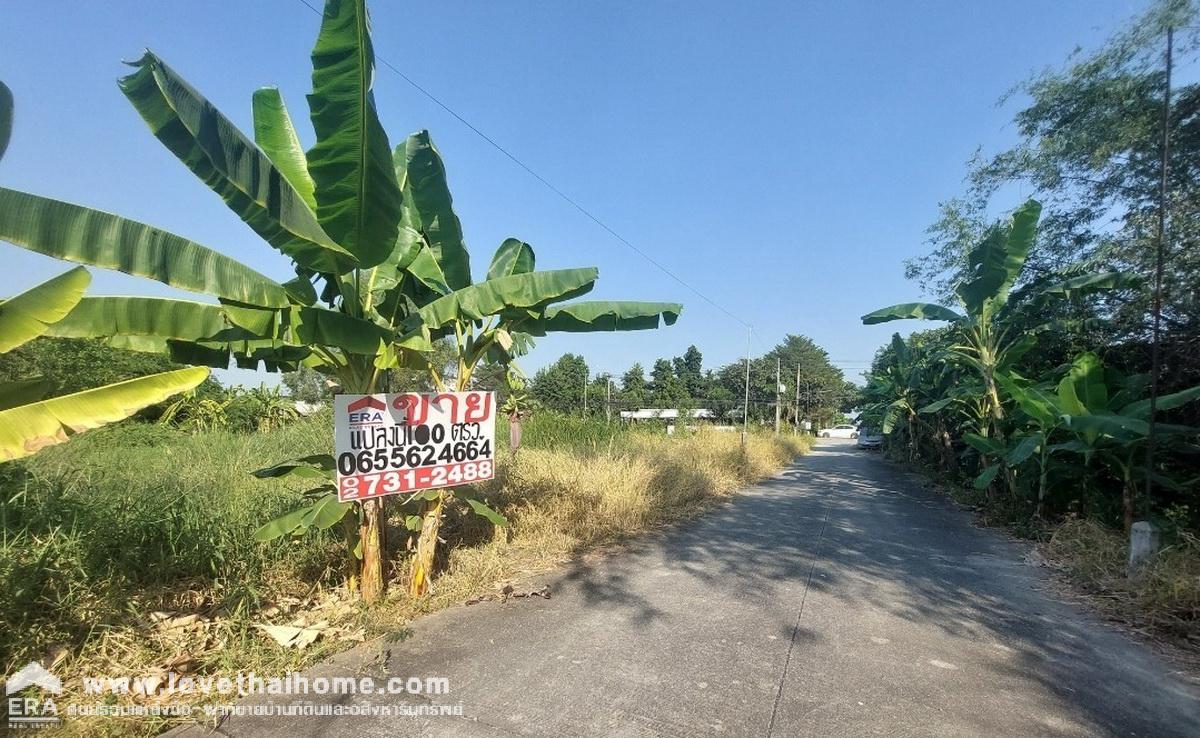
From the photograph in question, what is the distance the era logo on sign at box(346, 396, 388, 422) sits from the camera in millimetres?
4336

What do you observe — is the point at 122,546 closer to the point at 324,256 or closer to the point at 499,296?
the point at 324,256

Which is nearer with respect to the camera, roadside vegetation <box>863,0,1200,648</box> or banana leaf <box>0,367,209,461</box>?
banana leaf <box>0,367,209,461</box>

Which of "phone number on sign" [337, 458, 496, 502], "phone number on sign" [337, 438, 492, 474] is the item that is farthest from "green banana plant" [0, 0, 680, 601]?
"phone number on sign" [337, 438, 492, 474]

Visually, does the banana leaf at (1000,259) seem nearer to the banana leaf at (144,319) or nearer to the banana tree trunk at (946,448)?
the banana tree trunk at (946,448)

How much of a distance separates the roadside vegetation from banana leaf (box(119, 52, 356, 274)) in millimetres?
6829

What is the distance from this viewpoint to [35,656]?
Answer: 3.10 meters

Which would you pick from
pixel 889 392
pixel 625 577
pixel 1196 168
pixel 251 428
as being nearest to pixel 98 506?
pixel 625 577

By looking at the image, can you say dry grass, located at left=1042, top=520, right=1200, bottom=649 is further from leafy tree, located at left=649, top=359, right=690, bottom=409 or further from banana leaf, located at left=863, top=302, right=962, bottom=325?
leafy tree, located at left=649, top=359, right=690, bottom=409

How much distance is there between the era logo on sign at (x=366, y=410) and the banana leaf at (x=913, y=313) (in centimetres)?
876

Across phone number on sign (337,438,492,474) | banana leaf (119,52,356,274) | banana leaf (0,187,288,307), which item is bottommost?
phone number on sign (337,438,492,474)

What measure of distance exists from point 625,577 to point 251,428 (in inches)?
609

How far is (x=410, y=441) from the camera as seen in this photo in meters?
4.61

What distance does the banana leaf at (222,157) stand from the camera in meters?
3.03

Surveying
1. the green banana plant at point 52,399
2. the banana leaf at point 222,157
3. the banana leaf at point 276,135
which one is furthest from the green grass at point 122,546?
the banana leaf at point 276,135
